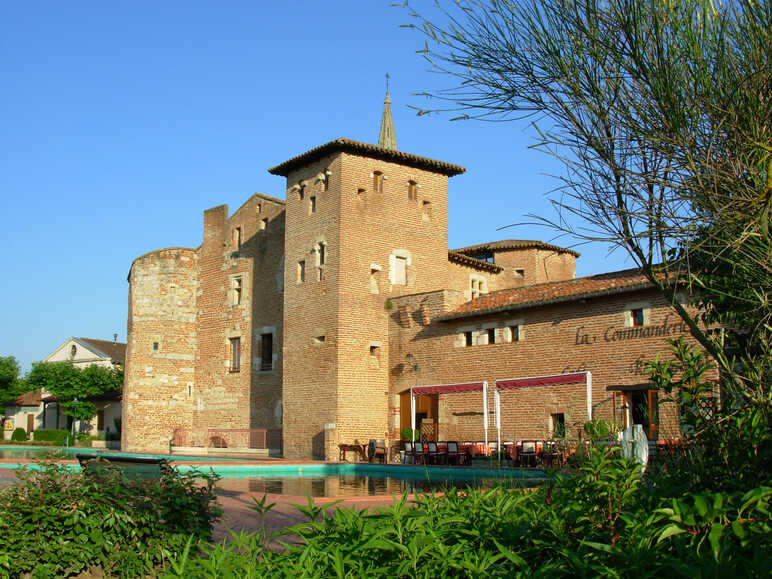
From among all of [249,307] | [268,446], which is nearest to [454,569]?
[268,446]

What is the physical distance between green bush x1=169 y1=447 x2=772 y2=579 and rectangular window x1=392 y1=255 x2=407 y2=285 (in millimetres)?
20528

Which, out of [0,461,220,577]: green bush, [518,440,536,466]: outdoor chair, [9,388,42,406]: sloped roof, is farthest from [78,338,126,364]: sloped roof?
[0,461,220,577]: green bush

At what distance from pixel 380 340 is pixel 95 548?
1908cm

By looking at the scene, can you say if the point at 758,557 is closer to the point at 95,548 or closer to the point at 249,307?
the point at 95,548

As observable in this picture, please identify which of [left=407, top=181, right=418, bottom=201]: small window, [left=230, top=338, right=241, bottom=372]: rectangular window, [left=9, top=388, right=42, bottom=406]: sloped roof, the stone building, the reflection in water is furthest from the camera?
[left=9, top=388, right=42, bottom=406]: sloped roof

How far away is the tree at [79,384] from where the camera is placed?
1665 inches

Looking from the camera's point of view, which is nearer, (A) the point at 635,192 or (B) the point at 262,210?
(A) the point at 635,192

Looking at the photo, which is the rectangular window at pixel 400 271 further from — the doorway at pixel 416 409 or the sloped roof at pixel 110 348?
the sloped roof at pixel 110 348

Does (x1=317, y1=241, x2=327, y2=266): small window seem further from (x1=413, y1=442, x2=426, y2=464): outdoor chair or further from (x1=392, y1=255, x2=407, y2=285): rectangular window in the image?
(x1=413, y1=442, x2=426, y2=464): outdoor chair

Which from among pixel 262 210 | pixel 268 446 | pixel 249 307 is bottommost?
pixel 268 446

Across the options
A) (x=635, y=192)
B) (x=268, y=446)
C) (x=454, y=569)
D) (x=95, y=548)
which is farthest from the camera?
(x=268, y=446)

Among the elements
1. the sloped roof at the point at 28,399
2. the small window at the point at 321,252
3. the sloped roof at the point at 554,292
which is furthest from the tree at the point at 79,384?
the sloped roof at the point at 554,292

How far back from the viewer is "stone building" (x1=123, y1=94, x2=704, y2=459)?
63.6 ft

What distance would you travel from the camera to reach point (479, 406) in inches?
856
